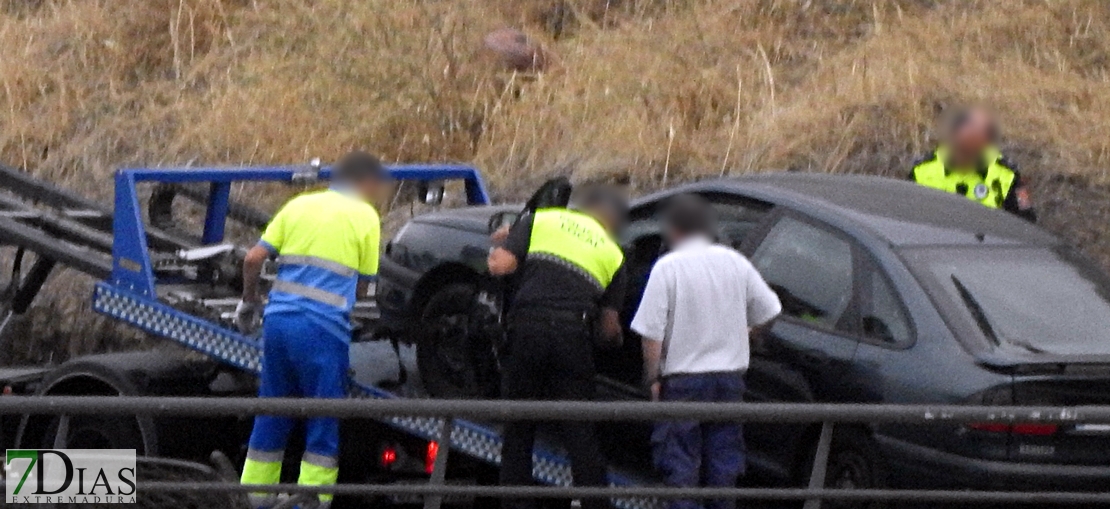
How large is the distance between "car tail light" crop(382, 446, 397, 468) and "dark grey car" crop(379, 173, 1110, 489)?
0.44 metres

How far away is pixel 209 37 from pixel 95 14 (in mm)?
1271

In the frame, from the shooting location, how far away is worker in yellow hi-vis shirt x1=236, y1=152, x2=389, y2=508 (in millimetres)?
7027

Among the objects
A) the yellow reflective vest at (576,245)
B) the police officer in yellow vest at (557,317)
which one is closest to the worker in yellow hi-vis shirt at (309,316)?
the police officer in yellow vest at (557,317)

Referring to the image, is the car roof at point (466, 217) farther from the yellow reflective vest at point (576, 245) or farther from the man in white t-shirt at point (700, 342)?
the man in white t-shirt at point (700, 342)

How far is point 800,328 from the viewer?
6641 mm

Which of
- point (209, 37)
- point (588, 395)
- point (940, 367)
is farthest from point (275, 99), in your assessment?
point (940, 367)

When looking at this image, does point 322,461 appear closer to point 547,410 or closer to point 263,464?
point 263,464

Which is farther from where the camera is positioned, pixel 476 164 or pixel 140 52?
pixel 140 52

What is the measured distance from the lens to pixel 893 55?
464 inches

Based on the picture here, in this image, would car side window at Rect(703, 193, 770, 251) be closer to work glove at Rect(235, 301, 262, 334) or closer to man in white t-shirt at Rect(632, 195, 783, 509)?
man in white t-shirt at Rect(632, 195, 783, 509)

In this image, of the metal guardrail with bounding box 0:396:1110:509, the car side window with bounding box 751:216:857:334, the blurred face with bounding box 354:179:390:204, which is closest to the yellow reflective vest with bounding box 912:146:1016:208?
the car side window with bounding box 751:216:857:334

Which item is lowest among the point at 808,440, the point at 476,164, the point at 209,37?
the point at 808,440

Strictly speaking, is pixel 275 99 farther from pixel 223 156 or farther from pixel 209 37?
pixel 209 37

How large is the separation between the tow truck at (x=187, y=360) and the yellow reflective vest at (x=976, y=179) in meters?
2.58
